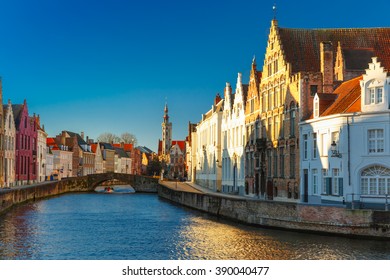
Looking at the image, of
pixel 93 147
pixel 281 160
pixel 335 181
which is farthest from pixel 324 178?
pixel 93 147

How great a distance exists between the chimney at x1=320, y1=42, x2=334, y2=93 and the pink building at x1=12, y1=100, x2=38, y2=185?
34818 mm

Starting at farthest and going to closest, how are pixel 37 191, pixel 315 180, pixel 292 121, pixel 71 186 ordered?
pixel 71 186, pixel 37 191, pixel 292 121, pixel 315 180

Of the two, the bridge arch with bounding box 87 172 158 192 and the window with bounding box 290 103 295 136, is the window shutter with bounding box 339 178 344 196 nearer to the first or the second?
the window with bounding box 290 103 295 136

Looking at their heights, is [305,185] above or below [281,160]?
below

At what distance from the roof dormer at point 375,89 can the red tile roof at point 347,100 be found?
64 cm

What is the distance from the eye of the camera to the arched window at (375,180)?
2700 cm

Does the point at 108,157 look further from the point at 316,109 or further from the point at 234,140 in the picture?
the point at 316,109

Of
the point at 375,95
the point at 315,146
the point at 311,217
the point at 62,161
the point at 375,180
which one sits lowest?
the point at 311,217

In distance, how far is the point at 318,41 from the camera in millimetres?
37406

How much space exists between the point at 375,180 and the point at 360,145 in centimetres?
169

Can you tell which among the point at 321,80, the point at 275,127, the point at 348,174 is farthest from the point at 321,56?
the point at 348,174

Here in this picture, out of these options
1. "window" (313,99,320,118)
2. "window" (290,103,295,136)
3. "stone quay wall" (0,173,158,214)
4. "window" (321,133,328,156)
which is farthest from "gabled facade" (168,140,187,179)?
"window" (321,133,328,156)

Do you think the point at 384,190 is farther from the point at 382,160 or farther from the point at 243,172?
the point at 243,172

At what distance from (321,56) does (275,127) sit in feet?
18.6
